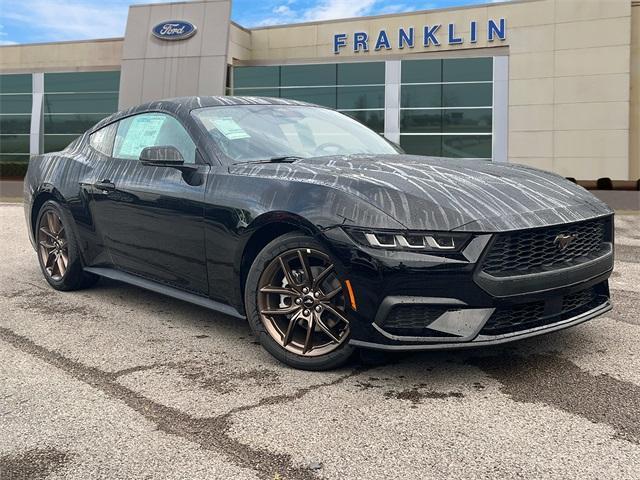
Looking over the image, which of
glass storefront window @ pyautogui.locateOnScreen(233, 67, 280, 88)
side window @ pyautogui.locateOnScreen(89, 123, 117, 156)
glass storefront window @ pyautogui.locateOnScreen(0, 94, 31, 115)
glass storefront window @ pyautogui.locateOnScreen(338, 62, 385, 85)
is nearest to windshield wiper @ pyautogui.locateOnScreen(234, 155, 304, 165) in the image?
side window @ pyautogui.locateOnScreen(89, 123, 117, 156)

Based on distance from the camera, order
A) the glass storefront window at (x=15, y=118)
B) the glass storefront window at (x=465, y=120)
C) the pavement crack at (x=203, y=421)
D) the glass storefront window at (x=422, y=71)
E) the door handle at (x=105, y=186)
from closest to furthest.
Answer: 1. the pavement crack at (x=203, y=421)
2. the door handle at (x=105, y=186)
3. the glass storefront window at (x=465, y=120)
4. the glass storefront window at (x=422, y=71)
5. the glass storefront window at (x=15, y=118)

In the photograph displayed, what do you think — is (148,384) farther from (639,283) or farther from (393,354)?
(639,283)

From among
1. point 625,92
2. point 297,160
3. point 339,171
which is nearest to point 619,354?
point 339,171

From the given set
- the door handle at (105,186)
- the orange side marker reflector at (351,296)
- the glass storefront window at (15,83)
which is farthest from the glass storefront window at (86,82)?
the orange side marker reflector at (351,296)

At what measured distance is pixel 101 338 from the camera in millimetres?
4062

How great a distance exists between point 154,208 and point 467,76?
27.9 metres

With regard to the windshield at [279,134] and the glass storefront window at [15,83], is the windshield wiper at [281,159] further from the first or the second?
the glass storefront window at [15,83]

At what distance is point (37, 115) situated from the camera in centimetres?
3616

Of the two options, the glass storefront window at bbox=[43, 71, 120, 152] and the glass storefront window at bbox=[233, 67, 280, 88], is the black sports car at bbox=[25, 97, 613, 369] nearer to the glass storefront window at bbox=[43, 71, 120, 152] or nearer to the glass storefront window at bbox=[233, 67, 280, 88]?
the glass storefront window at bbox=[233, 67, 280, 88]

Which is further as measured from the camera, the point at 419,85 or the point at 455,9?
the point at 455,9

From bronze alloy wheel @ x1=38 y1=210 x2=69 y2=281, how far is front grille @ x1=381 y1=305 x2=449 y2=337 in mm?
3193

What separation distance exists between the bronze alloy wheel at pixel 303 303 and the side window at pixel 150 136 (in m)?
1.05

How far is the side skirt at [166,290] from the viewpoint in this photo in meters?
3.77

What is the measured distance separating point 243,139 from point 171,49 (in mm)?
32315
